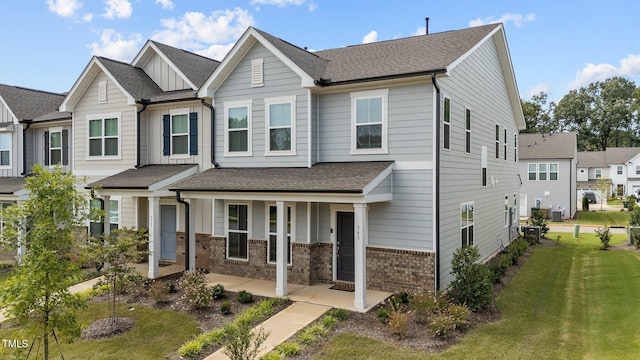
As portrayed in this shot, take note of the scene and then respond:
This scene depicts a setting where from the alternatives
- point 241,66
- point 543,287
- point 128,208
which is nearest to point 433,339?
point 543,287

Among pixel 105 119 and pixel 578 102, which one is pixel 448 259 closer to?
pixel 105 119

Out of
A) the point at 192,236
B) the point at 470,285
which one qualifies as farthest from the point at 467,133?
the point at 192,236

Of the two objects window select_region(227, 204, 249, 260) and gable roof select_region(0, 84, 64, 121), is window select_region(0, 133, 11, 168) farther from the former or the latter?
window select_region(227, 204, 249, 260)

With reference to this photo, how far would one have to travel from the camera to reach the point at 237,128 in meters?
13.6

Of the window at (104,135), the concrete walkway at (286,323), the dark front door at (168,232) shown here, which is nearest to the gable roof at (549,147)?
the dark front door at (168,232)

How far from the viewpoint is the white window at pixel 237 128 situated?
13.4 m

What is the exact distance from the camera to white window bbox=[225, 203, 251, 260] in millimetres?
13422

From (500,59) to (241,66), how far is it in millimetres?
10756

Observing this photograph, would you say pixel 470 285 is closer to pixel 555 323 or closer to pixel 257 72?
pixel 555 323

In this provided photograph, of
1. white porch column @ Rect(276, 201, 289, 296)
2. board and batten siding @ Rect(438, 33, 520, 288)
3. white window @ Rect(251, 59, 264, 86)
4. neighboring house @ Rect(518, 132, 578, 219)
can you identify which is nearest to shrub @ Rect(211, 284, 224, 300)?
white porch column @ Rect(276, 201, 289, 296)

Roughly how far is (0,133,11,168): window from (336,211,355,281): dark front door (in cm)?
1643

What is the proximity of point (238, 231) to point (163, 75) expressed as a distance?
24.1 feet

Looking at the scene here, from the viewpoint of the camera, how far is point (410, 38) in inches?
574

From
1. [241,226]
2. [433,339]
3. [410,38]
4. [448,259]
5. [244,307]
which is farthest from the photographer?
[410,38]
